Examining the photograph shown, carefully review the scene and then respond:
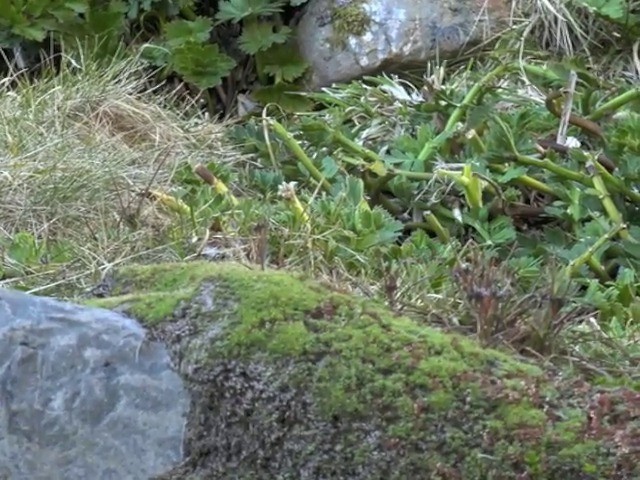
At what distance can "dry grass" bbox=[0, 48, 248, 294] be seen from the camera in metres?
3.53

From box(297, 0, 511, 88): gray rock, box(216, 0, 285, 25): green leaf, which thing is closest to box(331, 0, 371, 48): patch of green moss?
box(297, 0, 511, 88): gray rock

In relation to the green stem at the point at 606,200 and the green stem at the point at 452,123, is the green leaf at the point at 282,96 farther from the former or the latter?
the green stem at the point at 606,200

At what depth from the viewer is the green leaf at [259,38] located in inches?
207

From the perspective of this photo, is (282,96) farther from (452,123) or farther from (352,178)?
(352,178)

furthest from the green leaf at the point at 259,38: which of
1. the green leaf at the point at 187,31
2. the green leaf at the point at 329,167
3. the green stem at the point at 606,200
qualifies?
the green stem at the point at 606,200

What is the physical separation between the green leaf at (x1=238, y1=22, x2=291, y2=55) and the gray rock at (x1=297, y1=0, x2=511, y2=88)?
0.20 metres

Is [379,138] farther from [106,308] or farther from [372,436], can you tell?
[372,436]

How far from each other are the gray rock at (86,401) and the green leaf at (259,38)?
3069 millimetres

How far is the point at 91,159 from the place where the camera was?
13.5ft

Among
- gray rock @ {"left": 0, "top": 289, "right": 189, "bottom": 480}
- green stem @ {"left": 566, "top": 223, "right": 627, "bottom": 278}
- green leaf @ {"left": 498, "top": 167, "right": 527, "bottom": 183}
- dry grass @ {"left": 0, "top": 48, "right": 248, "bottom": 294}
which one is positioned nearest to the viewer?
gray rock @ {"left": 0, "top": 289, "right": 189, "bottom": 480}

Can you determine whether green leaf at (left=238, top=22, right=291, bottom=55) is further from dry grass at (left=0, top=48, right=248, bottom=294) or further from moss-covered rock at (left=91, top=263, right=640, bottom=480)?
moss-covered rock at (left=91, top=263, right=640, bottom=480)

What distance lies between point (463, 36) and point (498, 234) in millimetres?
1899

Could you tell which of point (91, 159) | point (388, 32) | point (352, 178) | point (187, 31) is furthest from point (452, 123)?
point (187, 31)

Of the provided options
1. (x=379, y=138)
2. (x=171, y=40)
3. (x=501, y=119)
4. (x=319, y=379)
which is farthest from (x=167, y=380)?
(x=171, y=40)
